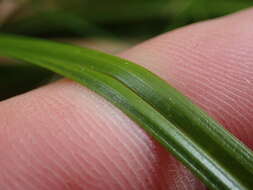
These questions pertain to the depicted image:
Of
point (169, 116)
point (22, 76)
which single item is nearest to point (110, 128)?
point (169, 116)

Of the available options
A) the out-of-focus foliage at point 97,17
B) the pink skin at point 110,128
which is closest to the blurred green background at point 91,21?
the out-of-focus foliage at point 97,17

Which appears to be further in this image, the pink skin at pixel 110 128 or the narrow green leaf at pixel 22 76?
the narrow green leaf at pixel 22 76

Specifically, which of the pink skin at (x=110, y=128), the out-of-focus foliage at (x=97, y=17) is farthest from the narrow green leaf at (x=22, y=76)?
the pink skin at (x=110, y=128)

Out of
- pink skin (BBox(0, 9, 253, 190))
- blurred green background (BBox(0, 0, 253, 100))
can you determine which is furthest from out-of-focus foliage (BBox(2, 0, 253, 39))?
pink skin (BBox(0, 9, 253, 190))

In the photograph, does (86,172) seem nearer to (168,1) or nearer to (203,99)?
(203,99)

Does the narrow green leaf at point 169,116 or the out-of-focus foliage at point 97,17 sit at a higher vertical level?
the out-of-focus foliage at point 97,17

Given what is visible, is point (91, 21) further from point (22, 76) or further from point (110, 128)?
point (110, 128)

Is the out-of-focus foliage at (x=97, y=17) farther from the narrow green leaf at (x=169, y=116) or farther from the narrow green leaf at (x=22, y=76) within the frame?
the narrow green leaf at (x=169, y=116)
